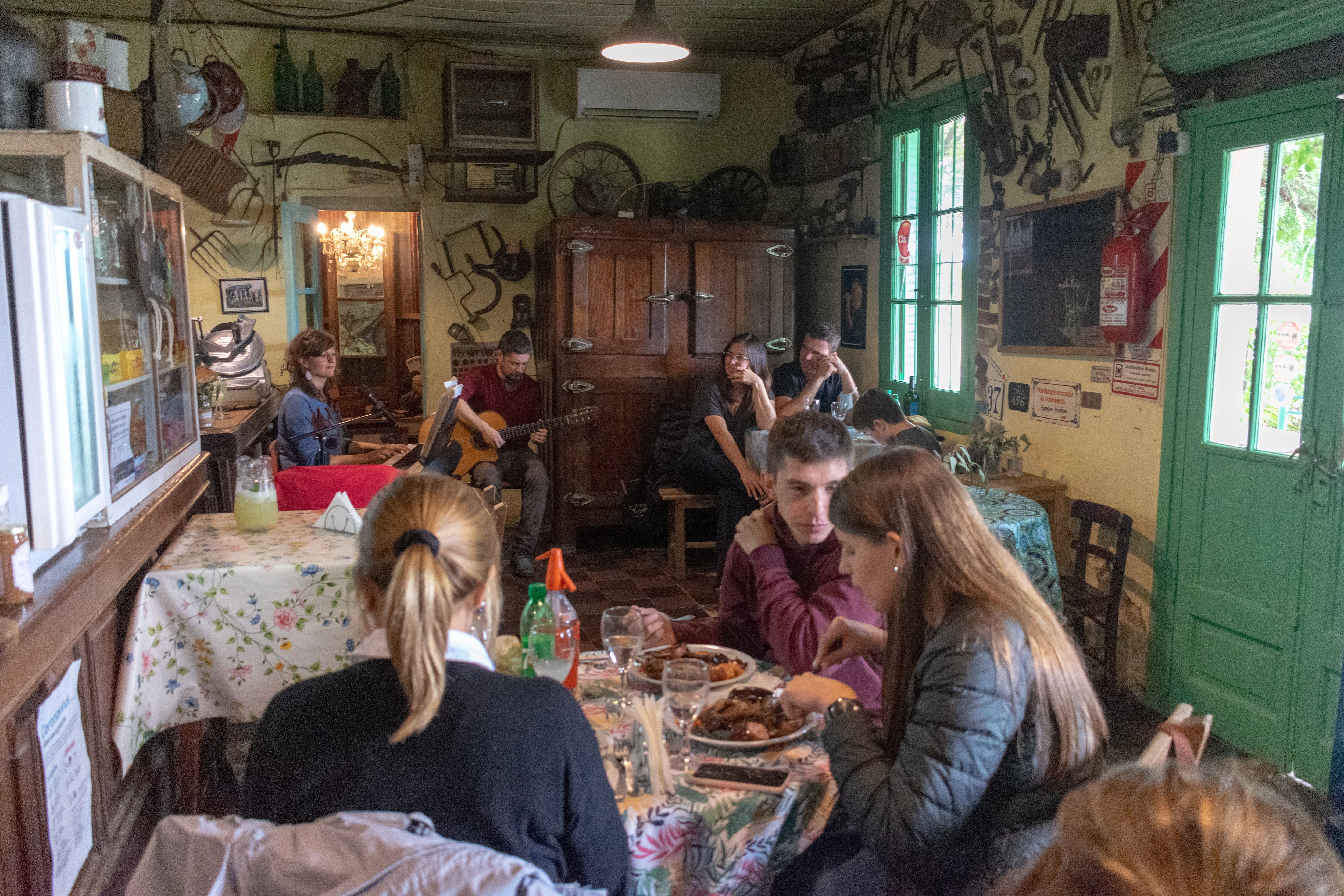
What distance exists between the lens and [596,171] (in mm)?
6961

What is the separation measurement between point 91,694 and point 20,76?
5.05 feet

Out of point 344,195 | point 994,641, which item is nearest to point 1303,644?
point 994,641

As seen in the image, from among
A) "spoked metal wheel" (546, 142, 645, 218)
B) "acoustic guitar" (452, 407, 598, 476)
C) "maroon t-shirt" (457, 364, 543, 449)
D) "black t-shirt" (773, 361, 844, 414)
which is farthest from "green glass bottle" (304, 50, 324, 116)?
"black t-shirt" (773, 361, 844, 414)

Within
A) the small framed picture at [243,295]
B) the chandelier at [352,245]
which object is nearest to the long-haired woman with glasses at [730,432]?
the small framed picture at [243,295]

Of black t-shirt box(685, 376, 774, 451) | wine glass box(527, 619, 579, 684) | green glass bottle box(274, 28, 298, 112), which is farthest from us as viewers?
green glass bottle box(274, 28, 298, 112)

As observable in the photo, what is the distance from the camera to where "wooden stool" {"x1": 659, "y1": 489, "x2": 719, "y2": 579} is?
240 inches

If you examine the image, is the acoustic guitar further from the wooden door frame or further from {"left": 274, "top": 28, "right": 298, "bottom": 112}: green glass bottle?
the wooden door frame

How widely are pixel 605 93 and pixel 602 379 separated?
1.97 m

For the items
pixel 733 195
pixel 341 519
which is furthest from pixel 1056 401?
pixel 733 195

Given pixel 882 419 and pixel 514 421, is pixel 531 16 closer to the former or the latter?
pixel 514 421

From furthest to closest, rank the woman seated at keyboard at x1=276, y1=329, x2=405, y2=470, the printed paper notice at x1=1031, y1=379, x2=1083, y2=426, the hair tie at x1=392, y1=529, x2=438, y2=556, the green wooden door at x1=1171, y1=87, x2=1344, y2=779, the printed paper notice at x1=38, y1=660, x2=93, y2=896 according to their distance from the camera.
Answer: the woman seated at keyboard at x1=276, y1=329, x2=405, y2=470, the printed paper notice at x1=1031, y1=379, x2=1083, y2=426, the green wooden door at x1=1171, y1=87, x2=1344, y2=779, the printed paper notice at x1=38, y1=660, x2=93, y2=896, the hair tie at x1=392, y1=529, x2=438, y2=556

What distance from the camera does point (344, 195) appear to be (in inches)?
275

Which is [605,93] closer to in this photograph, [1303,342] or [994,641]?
[1303,342]

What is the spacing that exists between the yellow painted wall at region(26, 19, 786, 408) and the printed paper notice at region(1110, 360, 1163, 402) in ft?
12.5
